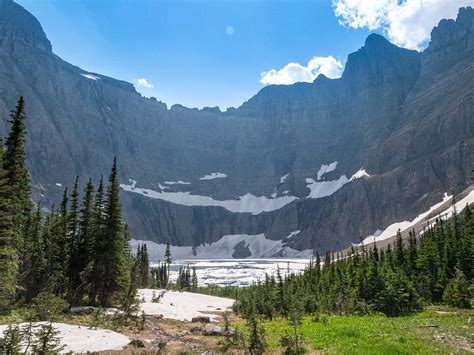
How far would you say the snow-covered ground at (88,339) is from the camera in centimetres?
1967

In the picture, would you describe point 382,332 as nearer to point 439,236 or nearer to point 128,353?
A: point 128,353

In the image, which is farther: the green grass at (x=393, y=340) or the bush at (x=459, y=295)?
the bush at (x=459, y=295)

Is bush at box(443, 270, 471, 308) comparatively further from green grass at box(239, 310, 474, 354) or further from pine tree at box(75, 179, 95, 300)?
pine tree at box(75, 179, 95, 300)

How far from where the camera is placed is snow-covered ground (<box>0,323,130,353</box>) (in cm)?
1967

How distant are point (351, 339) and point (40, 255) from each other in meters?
37.3

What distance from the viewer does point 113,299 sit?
4391 centimetres

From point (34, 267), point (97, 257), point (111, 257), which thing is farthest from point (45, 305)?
point (34, 267)

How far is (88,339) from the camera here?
21594 mm

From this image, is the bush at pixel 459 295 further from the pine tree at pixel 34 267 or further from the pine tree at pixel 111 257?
the pine tree at pixel 34 267

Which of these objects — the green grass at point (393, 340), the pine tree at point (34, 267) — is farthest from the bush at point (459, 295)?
the pine tree at point (34, 267)

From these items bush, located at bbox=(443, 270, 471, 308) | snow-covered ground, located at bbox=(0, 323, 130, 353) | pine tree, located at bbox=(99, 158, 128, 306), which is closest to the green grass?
snow-covered ground, located at bbox=(0, 323, 130, 353)

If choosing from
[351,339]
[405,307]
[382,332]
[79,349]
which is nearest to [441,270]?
[405,307]

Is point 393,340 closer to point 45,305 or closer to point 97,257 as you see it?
point 45,305

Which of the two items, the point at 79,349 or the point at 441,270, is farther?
the point at 441,270
